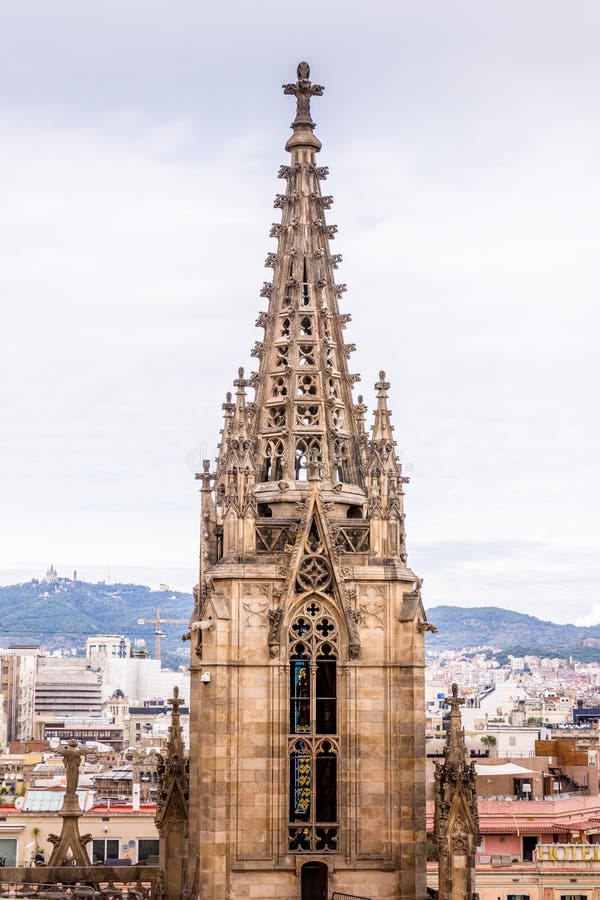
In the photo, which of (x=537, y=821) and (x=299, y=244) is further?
(x=537, y=821)

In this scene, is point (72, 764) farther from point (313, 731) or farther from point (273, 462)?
point (273, 462)

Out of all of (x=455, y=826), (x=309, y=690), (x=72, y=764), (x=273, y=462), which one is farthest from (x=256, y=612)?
(x=72, y=764)

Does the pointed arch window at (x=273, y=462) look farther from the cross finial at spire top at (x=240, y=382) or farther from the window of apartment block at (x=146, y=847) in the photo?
the window of apartment block at (x=146, y=847)

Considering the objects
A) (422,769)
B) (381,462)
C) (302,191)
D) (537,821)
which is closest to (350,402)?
(381,462)

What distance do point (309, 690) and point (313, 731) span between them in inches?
31.7

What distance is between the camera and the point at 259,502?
35500 millimetres

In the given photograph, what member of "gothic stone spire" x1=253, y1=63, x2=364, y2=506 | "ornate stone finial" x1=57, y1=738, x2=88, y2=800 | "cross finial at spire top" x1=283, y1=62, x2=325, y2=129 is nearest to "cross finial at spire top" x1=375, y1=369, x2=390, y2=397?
"gothic stone spire" x1=253, y1=63, x2=364, y2=506

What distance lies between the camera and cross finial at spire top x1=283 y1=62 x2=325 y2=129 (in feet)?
124

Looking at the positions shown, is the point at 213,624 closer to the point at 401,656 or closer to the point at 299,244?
the point at 401,656

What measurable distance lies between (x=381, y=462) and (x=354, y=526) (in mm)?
1415

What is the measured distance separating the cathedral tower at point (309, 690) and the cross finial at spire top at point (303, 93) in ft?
21.5

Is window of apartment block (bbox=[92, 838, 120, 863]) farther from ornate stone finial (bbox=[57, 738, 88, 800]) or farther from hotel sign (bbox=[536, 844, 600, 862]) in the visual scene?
ornate stone finial (bbox=[57, 738, 88, 800])

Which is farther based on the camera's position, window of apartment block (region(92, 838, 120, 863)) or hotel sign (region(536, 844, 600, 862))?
window of apartment block (region(92, 838, 120, 863))

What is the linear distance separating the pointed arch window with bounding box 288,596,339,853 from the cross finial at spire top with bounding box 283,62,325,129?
10.7 meters
